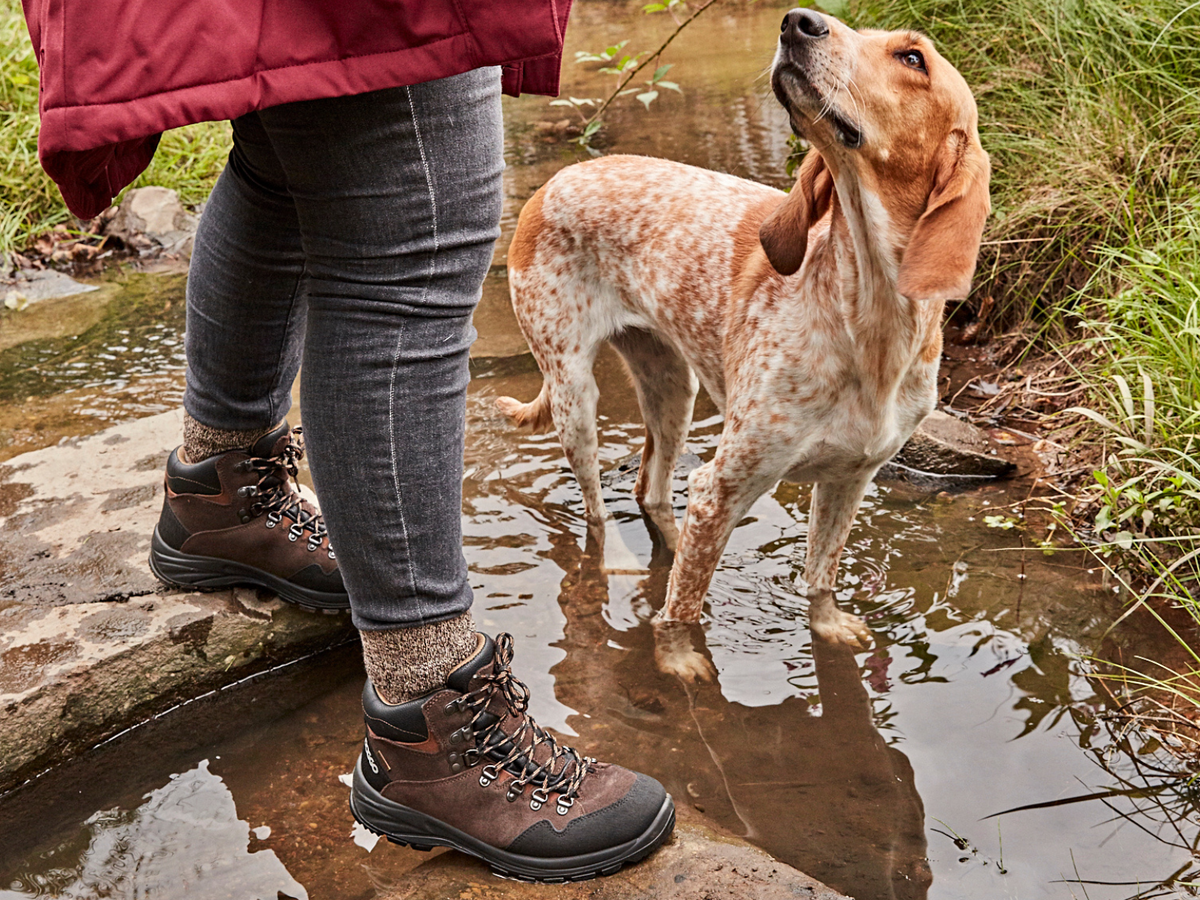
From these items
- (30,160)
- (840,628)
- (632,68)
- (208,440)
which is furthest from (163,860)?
(30,160)

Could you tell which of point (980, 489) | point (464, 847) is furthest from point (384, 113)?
point (980, 489)

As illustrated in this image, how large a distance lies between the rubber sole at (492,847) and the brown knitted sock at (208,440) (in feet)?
2.72

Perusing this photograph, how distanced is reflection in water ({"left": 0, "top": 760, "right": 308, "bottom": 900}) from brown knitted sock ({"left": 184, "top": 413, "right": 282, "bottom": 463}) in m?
0.74

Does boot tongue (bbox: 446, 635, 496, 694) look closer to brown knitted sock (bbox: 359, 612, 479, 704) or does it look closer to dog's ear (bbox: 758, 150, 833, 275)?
brown knitted sock (bbox: 359, 612, 479, 704)

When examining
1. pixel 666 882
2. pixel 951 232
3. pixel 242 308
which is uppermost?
pixel 951 232

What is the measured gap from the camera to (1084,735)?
7.91 ft

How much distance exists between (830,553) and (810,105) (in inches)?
48.9

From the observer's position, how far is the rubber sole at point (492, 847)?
6.09ft

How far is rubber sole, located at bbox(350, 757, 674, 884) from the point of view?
1.86 metres

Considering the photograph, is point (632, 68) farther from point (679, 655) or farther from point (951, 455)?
point (679, 655)

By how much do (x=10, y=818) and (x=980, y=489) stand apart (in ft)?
9.43

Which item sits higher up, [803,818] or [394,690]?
[394,690]

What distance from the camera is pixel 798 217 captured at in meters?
2.60

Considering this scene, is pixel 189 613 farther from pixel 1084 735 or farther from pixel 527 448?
pixel 1084 735
